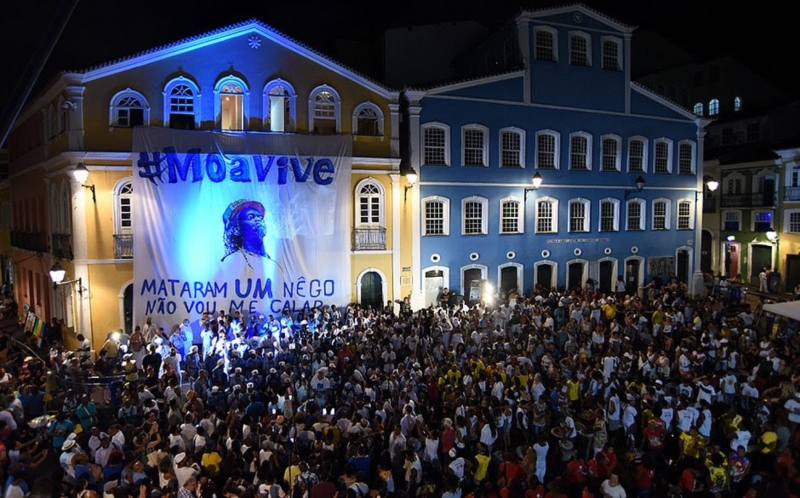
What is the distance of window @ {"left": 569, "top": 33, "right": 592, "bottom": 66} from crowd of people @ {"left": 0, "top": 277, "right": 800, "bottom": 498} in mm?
14838

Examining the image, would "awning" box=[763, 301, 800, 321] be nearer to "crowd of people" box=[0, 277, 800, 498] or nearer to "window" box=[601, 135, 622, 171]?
"crowd of people" box=[0, 277, 800, 498]

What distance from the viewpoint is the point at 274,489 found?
848 centimetres

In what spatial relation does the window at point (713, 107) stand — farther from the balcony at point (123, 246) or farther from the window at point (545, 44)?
the balcony at point (123, 246)

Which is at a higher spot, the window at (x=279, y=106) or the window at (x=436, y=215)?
the window at (x=279, y=106)

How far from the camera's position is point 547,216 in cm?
2700

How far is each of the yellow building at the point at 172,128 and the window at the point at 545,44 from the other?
8.15m

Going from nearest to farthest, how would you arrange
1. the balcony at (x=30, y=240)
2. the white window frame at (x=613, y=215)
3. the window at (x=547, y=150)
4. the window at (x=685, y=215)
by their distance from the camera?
the balcony at (x=30, y=240), the window at (x=547, y=150), the white window frame at (x=613, y=215), the window at (x=685, y=215)

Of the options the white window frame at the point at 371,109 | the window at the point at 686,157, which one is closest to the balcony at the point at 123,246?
the white window frame at the point at 371,109

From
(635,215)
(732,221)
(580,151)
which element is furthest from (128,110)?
(732,221)

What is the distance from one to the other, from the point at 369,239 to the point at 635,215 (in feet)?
50.3

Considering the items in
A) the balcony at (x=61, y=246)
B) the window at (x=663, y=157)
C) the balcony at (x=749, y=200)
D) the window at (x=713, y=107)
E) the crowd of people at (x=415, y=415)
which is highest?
the window at (x=713, y=107)

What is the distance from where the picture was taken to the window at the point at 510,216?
85.3ft

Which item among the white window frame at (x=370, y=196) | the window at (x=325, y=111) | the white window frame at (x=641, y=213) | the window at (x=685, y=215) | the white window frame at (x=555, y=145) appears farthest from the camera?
the window at (x=685, y=215)

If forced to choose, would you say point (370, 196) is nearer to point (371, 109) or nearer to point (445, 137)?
point (371, 109)
